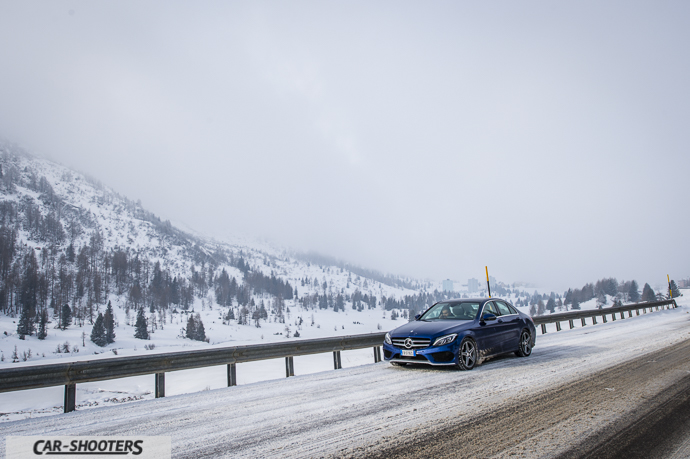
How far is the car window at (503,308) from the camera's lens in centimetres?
1040

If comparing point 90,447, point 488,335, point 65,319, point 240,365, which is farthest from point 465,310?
point 65,319

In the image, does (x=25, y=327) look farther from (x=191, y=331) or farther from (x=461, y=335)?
(x=461, y=335)

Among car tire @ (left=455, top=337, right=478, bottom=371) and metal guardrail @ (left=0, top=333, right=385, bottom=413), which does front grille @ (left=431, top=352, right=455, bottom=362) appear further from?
metal guardrail @ (left=0, top=333, right=385, bottom=413)

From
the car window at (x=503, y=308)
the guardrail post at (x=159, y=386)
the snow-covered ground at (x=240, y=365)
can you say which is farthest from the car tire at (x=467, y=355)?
the guardrail post at (x=159, y=386)

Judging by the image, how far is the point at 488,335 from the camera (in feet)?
30.2

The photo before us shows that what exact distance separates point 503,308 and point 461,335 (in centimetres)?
285

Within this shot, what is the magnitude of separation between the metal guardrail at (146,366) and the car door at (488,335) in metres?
4.06

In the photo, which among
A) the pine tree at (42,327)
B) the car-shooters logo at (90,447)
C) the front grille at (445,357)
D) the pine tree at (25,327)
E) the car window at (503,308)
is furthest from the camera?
the pine tree at (42,327)

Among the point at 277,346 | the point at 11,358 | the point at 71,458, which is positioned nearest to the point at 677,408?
the point at 71,458

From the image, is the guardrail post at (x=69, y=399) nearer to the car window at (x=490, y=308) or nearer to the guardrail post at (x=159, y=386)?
the guardrail post at (x=159, y=386)

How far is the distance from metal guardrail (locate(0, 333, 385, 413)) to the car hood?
295cm

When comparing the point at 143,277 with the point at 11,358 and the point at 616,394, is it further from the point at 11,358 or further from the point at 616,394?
the point at 616,394

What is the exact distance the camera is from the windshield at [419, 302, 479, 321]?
9484 mm

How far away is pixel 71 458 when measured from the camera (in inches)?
157
